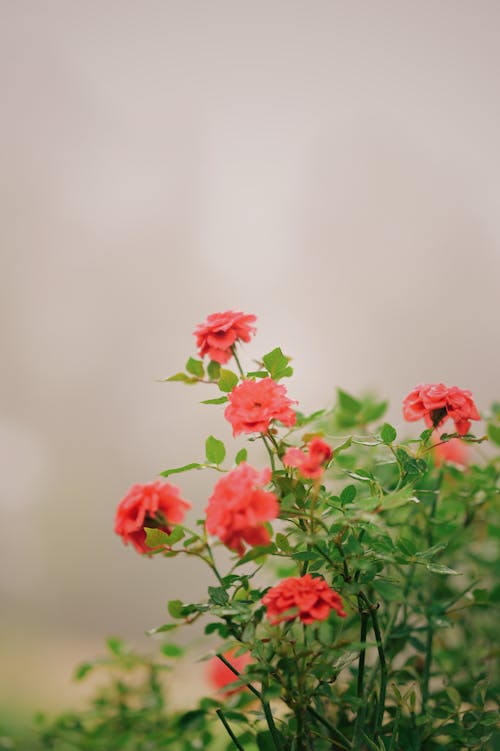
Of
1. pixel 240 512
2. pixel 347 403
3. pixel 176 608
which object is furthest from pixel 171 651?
pixel 240 512

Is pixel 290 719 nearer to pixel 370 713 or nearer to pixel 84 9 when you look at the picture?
pixel 370 713

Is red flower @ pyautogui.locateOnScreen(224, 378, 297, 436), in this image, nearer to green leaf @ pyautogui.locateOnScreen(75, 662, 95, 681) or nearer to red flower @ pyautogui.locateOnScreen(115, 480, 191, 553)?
red flower @ pyautogui.locateOnScreen(115, 480, 191, 553)

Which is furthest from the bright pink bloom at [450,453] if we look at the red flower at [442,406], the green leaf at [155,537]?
the green leaf at [155,537]

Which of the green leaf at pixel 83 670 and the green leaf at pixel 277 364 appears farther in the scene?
the green leaf at pixel 83 670

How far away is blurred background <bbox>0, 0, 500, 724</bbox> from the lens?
6.81 feet

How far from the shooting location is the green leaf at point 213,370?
0.77m

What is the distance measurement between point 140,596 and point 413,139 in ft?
6.87

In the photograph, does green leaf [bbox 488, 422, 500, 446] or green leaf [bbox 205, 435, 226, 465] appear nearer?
green leaf [bbox 205, 435, 226, 465]

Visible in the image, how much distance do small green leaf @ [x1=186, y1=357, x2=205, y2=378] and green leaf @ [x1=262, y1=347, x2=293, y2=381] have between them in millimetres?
96

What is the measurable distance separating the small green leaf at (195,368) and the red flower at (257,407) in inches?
4.9

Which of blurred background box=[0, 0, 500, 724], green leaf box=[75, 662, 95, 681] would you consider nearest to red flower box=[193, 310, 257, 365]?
green leaf box=[75, 662, 95, 681]

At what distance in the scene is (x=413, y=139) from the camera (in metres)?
2.22

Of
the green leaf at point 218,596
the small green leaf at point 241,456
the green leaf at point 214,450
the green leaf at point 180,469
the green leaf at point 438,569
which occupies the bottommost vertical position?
the green leaf at point 438,569

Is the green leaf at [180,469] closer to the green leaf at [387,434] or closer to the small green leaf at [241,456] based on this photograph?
the small green leaf at [241,456]
